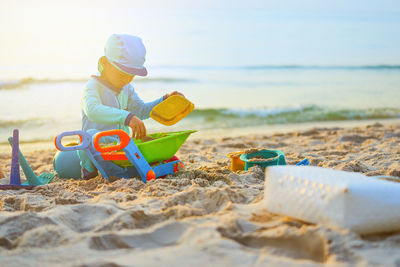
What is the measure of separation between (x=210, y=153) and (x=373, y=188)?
8.60 ft

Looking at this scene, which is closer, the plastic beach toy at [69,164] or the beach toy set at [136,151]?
the beach toy set at [136,151]

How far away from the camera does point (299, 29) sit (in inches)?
798

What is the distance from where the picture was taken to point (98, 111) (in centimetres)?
287

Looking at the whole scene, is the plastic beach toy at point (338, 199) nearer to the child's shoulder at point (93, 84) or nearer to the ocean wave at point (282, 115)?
the child's shoulder at point (93, 84)

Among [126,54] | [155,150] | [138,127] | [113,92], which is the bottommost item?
[155,150]

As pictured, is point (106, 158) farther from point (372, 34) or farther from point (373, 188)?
point (372, 34)

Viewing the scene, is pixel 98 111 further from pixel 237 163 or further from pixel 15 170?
pixel 237 163

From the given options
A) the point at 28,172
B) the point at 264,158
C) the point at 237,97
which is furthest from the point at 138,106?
the point at 237,97

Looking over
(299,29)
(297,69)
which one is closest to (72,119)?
(297,69)

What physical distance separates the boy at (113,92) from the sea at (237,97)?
1.99 meters

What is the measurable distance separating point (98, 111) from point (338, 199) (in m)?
1.77

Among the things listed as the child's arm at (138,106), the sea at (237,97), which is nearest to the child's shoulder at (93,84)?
the child's arm at (138,106)

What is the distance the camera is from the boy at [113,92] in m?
2.82

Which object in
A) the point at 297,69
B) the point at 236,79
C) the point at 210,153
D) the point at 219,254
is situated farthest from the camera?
the point at 297,69
